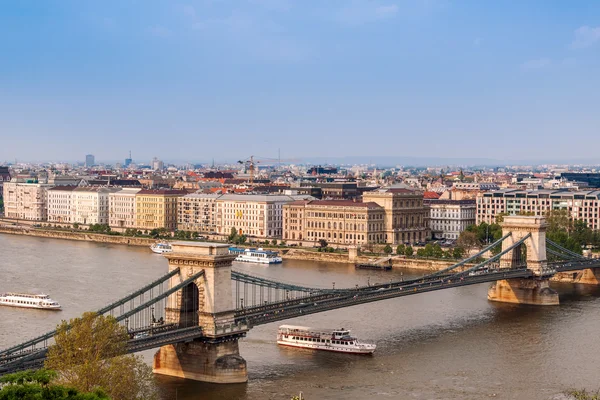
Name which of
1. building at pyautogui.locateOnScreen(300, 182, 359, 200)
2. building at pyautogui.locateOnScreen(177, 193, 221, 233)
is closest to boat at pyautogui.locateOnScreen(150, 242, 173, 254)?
building at pyautogui.locateOnScreen(177, 193, 221, 233)

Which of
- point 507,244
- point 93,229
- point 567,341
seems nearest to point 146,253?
point 93,229

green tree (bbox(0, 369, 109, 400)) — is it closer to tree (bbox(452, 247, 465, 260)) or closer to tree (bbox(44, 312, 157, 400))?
tree (bbox(44, 312, 157, 400))

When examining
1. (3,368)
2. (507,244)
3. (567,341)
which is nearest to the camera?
(3,368)

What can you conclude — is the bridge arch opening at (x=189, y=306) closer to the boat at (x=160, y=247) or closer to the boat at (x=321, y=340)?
the boat at (x=321, y=340)

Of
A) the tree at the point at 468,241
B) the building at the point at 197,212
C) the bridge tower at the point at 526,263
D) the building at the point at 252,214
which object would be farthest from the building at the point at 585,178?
the bridge tower at the point at 526,263

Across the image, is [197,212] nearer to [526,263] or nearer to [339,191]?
[339,191]

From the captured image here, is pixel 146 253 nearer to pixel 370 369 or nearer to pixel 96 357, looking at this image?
pixel 370 369

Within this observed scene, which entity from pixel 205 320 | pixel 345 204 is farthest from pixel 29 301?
pixel 345 204
